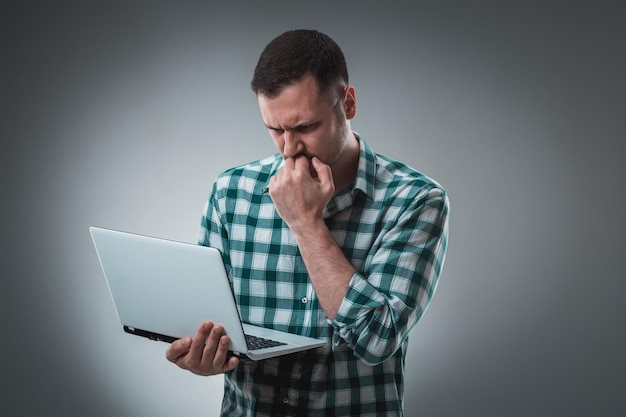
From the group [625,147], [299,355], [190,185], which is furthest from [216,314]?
[625,147]

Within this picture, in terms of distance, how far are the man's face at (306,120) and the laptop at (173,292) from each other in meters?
0.37

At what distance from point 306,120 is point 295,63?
0.39ft

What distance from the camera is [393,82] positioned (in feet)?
10.3

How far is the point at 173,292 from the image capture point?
143 cm

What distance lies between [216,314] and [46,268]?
2062mm

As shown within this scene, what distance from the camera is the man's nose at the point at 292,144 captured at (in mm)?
1612

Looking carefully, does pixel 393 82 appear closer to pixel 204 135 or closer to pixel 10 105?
pixel 204 135

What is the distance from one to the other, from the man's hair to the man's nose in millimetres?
88

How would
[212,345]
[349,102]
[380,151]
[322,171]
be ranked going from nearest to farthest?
[212,345], [322,171], [349,102], [380,151]

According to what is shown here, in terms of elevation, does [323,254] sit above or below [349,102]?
below

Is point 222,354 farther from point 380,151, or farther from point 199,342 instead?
point 380,151

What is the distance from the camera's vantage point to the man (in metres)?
1.48

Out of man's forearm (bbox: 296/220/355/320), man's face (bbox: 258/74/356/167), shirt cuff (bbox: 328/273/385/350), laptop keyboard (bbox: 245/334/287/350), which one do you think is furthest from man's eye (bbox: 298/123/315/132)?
laptop keyboard (bbox: 245/334/287/350)

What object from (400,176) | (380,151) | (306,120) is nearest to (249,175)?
(306,120)
